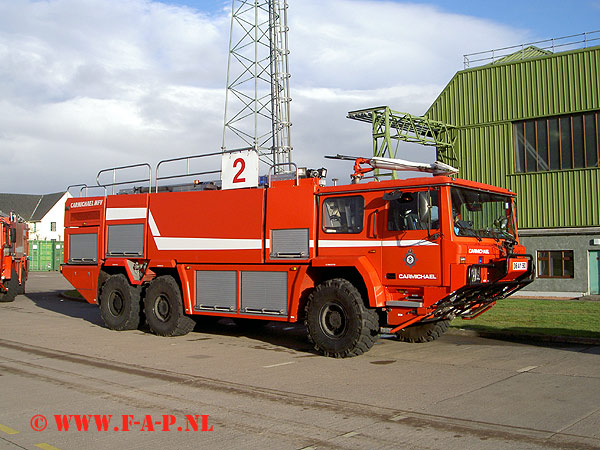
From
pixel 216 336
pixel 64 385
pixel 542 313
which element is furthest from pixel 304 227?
pixel 542 313

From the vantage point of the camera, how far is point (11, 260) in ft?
69.9

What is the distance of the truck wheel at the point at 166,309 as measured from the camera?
43.0 feet

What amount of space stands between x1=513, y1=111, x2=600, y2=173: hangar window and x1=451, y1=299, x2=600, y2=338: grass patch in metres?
9.04

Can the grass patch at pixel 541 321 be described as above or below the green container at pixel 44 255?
below

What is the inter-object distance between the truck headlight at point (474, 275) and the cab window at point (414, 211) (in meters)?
0.85

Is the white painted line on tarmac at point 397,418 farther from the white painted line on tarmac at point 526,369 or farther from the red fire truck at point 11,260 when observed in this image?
the red fire truck at point 11,260

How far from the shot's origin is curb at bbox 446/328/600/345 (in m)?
11.6

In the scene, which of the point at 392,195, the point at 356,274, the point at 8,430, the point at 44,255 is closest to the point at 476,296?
the point at 356,274

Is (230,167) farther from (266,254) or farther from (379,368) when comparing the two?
(379,368)

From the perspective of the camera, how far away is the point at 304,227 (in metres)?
11.2

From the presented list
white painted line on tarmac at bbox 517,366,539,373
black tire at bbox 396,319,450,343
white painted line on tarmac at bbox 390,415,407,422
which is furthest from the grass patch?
white painted line on tarmac at bbox 390,415,407,422

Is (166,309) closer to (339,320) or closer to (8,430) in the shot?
(339,320)

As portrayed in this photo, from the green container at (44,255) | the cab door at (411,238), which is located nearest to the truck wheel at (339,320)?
the cab door at (411,238)

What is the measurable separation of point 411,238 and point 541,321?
598 cm
